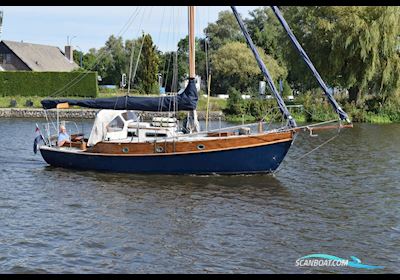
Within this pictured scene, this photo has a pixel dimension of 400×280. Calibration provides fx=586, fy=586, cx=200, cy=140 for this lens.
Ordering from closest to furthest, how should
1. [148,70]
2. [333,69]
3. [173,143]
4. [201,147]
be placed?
[201,147] → [173,143] → [333,69] → [148,70]

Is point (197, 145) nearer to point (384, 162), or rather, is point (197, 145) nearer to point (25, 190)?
point (25, 190)

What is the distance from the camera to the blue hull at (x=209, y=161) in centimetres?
2284

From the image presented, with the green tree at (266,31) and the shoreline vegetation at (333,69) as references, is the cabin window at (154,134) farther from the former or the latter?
the green tree at (266,31)

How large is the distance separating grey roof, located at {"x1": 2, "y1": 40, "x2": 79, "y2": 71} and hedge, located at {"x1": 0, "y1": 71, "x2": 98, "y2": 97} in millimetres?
13301

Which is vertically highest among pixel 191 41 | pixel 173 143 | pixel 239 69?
pixel 239 69

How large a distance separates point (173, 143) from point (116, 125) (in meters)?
3.56

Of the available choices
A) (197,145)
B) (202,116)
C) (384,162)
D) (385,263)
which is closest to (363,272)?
(385,263)

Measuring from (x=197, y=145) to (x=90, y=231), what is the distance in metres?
7.90

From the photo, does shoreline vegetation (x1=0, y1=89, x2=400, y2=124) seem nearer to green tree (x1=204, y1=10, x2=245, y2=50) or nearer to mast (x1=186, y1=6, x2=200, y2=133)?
mast (x1=186, y1=6, x2=200, y2=133)

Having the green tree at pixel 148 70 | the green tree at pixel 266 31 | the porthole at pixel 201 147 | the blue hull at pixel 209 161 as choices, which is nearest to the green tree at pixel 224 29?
the green tree at pixel 266 31

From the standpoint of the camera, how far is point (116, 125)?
25.2 metres

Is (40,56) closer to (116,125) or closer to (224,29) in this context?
(224,29)

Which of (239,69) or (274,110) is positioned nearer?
(274,110)

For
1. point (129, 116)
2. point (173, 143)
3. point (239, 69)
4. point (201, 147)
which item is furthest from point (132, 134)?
point (239, 69)
